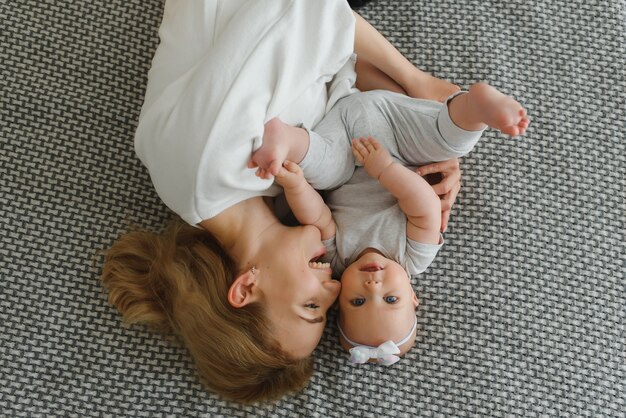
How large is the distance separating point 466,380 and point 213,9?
0.74 metres

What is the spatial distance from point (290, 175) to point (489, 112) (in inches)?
12.1

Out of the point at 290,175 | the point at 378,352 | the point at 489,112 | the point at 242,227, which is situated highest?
the point at 489,112

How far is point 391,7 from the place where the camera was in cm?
125

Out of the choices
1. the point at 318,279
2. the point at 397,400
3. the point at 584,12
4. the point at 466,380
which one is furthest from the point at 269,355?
the point at 584,12

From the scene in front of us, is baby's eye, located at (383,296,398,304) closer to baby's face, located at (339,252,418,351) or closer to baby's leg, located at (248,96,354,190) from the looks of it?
baby's face, located at (339,252,418,351)

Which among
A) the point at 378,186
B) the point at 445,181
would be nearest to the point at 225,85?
the point at 378,186

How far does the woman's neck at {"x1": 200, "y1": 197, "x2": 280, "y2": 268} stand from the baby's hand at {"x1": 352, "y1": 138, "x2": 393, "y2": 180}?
179 millimetres

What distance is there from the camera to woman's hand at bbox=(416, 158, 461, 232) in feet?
3.61

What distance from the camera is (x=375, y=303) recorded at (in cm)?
98

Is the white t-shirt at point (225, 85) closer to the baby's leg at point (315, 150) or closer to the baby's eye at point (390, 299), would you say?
the baby's leg at point (315, 150)

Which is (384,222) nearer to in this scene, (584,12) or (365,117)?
(365,117)

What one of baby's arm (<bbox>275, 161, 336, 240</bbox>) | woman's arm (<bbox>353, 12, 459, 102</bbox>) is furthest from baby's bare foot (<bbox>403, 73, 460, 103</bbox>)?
baby's arm (<bbox>275, 161, 336, 240</bbox>)

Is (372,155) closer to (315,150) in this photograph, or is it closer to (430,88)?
(315,150)

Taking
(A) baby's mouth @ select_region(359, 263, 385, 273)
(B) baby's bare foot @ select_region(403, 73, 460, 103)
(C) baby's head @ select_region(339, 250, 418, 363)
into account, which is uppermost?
(B) baby's bare foot @ select_region(403, 73, 460, 103)
